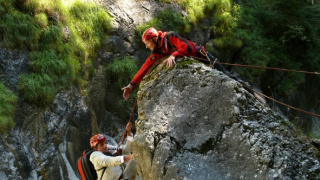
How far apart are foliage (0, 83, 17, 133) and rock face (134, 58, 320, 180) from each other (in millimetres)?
4248

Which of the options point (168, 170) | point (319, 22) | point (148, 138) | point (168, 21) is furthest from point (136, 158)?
point (319, 22)

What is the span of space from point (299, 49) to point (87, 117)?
A: 34.8 feet

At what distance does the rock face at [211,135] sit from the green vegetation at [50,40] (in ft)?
15.8

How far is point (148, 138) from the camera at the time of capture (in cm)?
310

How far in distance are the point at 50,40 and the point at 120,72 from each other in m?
2.24

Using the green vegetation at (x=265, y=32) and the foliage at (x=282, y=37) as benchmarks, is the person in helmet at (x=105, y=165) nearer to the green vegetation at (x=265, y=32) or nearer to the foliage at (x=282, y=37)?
the green vegetation at (x=265, y=32)

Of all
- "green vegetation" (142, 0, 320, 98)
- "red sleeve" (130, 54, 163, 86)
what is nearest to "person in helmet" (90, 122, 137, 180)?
"red sleeve" (130, 54, 163, 86)

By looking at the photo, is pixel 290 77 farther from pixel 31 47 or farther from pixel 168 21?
pixel 31 47

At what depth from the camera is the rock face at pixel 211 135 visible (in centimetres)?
263

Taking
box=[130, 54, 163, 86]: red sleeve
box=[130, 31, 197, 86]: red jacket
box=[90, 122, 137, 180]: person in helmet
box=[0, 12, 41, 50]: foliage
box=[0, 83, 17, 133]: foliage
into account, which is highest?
box=[130, 31, 197, 86]: red jacket

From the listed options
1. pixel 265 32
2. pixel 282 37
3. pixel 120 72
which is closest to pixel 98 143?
pixel 120 72

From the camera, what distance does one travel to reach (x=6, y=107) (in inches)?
265

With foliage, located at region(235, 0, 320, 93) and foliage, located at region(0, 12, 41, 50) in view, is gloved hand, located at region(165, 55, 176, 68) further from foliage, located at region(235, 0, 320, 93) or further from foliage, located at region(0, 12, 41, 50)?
foliage, located at region(235, 0, 320, 93)

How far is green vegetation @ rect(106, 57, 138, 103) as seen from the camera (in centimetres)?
958
